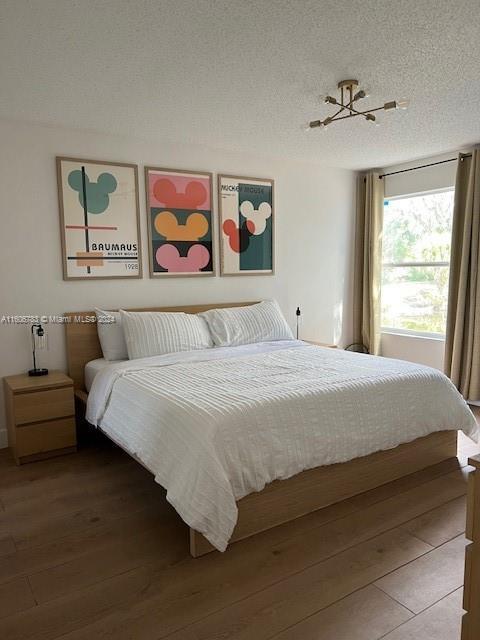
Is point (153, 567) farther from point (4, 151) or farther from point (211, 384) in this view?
point (4, 151)

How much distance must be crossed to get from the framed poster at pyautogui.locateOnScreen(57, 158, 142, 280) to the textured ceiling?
322 mm

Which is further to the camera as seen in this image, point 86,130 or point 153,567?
point 86,130

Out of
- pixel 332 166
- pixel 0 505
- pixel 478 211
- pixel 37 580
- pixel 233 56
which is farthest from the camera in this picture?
pixel 332 166

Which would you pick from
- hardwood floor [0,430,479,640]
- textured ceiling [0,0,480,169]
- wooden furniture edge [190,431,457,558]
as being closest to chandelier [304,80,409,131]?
textured ceiling [0,0,480,169]

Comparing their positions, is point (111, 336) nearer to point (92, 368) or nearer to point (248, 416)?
point (92, 368)

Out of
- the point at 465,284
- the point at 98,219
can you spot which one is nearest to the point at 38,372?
the point at 98,219

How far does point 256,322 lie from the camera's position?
13.0ft

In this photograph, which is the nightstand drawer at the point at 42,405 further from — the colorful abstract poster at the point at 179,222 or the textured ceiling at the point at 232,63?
the textured ceiling at the point at 232,63

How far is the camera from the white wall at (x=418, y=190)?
14.3 ft

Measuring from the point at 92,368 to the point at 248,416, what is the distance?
1.74 m

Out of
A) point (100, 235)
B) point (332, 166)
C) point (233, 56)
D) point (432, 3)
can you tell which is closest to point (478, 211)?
point (332, 166)

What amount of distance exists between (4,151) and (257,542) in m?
3.06

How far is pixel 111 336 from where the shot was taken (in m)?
3.46

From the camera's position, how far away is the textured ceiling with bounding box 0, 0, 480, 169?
6.26ft
